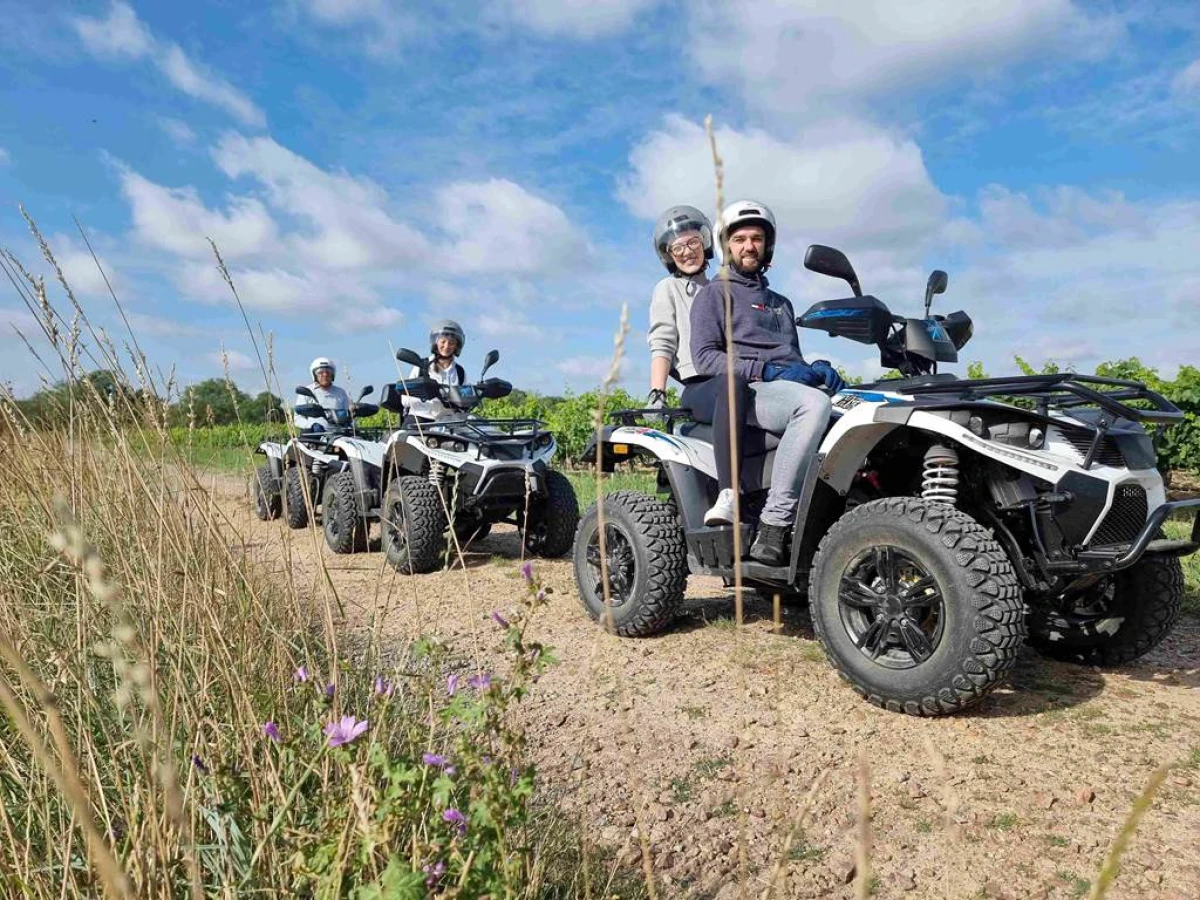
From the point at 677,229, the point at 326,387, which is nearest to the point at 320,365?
the point at 326,387

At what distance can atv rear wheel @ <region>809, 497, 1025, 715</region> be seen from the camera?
2611 mm

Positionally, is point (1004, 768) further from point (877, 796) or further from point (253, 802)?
point (253, 802)

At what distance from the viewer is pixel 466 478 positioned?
20.1 ft

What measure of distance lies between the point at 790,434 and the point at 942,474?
Answer: 0.63 m

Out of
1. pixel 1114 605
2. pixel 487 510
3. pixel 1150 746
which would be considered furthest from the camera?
pixel 487 510

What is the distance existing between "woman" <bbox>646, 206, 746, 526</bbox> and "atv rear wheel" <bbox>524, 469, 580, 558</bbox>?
213 centimetres

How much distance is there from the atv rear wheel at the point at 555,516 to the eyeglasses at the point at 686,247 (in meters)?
2.36

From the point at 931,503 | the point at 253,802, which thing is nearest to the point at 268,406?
the point at 253,802

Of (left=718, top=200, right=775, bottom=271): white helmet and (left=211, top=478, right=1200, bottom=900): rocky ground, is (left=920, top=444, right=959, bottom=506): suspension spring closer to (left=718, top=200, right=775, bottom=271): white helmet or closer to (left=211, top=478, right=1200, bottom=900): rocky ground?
(left=211, top=478, right=1200, bottom=900): rocky ground

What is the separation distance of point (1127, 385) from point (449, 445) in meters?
4.62

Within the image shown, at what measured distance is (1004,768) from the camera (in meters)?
2.46

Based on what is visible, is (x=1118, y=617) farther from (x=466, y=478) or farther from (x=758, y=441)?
(x=466, y=478)

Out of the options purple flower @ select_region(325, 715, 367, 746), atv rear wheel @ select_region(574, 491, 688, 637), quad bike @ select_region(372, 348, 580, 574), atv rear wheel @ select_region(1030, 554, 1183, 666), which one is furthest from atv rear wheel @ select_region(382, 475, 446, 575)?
purple flower @ select_region(325, 715, 367, 746)

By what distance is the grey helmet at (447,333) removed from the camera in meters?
7.12
